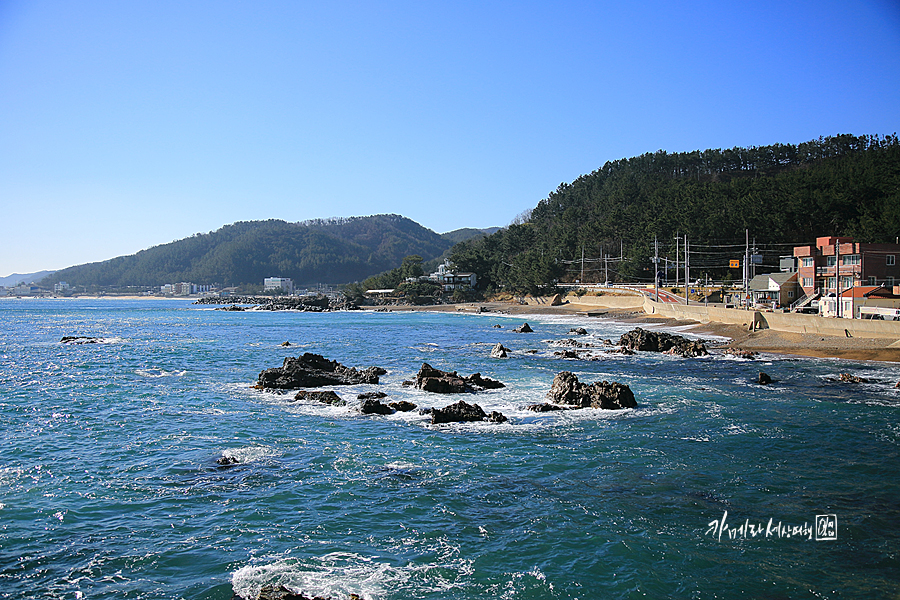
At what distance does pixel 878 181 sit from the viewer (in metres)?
75.1

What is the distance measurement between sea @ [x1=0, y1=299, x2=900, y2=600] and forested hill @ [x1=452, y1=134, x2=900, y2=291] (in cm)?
6380

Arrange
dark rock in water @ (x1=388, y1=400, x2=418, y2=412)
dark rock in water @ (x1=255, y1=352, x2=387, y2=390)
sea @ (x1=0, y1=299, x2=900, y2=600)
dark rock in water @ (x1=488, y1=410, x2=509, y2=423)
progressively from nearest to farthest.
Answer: sea @ (x1=0, y1=299, x2=900, y2=600), dark rock in water @ (x1=488, y1=410, x2=509, y2=423), dark rock in water @ (x1=388, y1=400, x2=418, y2=412), dark rock in water @ (x1=255, y1=352, x2=387, y2=390)

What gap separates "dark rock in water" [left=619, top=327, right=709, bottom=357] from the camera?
38719 mm

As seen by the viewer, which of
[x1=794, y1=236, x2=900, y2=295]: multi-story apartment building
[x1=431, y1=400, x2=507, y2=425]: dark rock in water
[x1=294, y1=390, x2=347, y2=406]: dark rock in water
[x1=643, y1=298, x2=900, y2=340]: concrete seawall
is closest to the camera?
[x1=431, y1=400, x2=507, y2=425]: dark rock in water

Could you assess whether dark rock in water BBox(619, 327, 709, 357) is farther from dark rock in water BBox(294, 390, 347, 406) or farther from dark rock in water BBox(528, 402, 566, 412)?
dark rock in water BBox(294, 390, 347, 406)

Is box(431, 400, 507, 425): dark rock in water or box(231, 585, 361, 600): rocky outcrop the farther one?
box(431, 400, 507, 425): dark rock in water

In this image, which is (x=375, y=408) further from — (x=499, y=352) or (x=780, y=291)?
(x=780, y=291)

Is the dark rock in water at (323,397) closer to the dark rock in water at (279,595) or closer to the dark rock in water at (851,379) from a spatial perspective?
the dark rock in water at (279,595)

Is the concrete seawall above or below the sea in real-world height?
above

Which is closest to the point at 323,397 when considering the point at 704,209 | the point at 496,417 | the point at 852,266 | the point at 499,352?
the point at 496,417

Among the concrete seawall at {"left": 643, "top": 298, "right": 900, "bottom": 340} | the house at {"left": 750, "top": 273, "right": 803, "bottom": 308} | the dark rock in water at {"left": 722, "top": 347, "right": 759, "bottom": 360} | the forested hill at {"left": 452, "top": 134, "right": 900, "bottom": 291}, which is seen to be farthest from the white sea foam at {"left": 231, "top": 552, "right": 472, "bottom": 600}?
the forested hill at {"left": 452, "top": 134, "right": 900, "bottom": 291}

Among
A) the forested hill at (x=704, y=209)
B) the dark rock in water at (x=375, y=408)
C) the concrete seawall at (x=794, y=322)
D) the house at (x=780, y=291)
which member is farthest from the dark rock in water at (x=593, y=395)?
the forested hill at (x=704, y=209)

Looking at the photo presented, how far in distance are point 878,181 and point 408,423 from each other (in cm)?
8268

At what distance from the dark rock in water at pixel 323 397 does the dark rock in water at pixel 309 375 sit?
226cm
